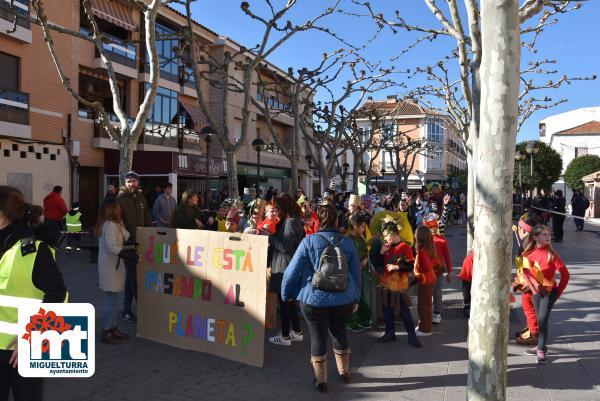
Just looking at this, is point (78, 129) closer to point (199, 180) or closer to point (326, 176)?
point (199, 180)

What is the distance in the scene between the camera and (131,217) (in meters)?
6.94

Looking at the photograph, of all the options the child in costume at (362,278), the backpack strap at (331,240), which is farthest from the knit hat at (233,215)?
the backpack strap at (331,240)

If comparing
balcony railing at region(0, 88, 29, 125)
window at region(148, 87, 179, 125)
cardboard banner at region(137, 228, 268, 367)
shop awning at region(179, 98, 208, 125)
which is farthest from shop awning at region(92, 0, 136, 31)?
cardboard banner at region(137, 228, 268, 367)

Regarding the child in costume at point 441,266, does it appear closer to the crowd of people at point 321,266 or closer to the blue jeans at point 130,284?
the crowd of people at point 321,266

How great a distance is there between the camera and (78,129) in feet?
63.8

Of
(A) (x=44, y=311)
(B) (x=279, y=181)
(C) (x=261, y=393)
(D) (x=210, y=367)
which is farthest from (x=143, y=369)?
(B) (x=279, y=181)

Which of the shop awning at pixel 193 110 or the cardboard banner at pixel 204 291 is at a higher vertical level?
the shop awning at pixel 193 110

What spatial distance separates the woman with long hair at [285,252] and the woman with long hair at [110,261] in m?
1.75

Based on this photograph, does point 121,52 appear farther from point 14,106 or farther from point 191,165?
point 191,165

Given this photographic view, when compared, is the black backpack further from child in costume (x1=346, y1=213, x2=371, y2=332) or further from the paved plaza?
child in costume (x1=346, y1=213, x2=371, y2=332)

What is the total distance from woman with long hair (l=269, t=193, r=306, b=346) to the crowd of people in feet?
0.04

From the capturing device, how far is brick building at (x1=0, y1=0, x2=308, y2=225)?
1659cm

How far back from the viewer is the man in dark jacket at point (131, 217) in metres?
6.66

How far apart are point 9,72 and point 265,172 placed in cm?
1876
